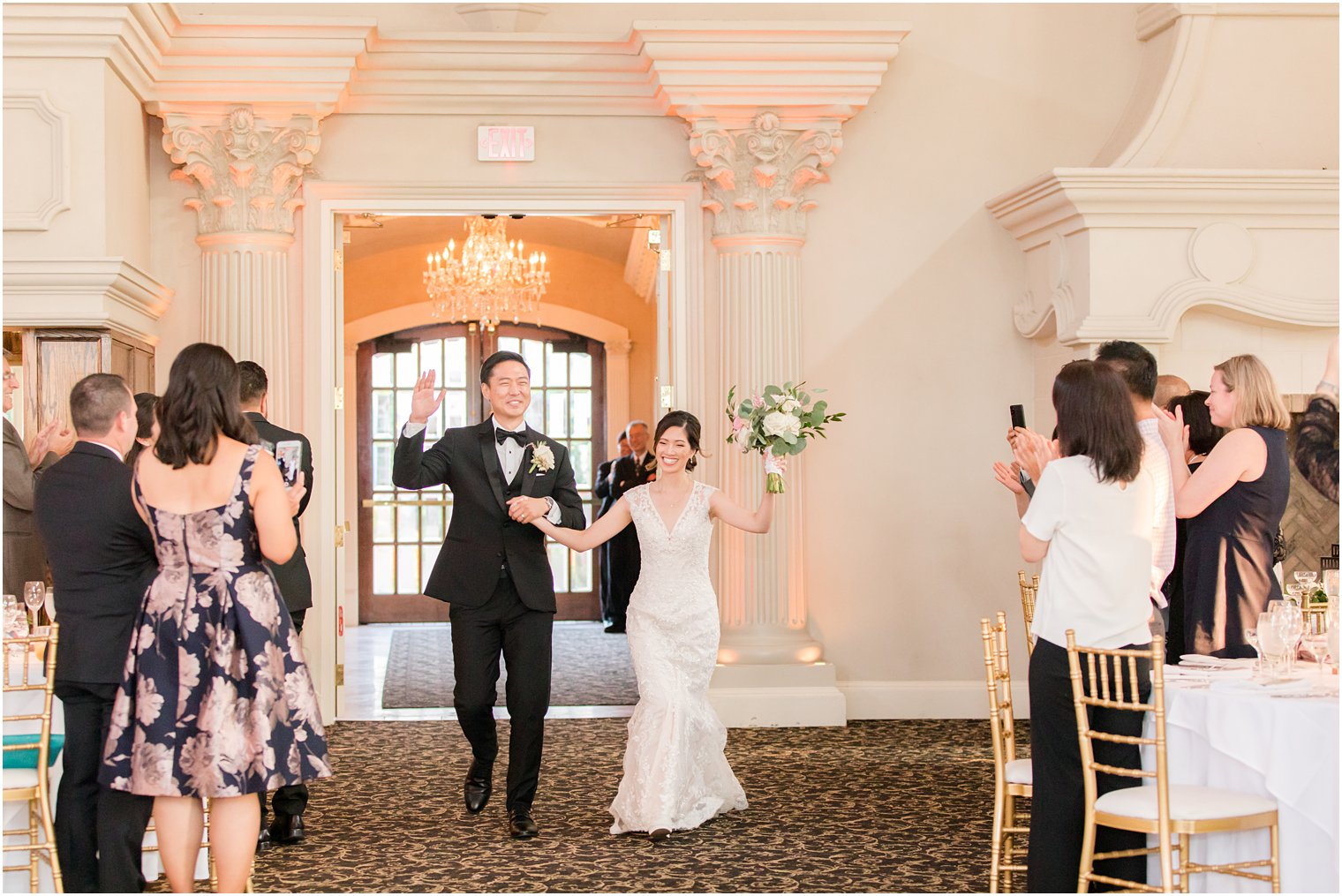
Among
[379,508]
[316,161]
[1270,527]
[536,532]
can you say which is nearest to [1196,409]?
[1270,527]

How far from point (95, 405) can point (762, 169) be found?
440cm

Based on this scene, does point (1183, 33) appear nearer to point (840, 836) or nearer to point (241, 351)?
point (840, 836)

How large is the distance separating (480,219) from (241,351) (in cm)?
380

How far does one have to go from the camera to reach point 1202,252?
23.1ft

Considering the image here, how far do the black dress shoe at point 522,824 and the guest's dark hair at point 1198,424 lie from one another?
3024 millimetres

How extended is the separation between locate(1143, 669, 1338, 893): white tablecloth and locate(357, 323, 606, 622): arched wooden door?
9247 mm

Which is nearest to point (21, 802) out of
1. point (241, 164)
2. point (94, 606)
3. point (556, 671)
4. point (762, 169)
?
point (94, 606)

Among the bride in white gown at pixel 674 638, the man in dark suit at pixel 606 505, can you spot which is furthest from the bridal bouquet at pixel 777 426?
the man in dark suit at pixel 606 505


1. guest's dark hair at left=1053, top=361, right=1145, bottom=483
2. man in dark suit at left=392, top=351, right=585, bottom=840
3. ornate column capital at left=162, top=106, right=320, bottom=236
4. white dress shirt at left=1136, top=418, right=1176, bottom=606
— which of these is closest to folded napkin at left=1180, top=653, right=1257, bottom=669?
white dress shirt at left=1136, top=418, right=1176, bottom=606

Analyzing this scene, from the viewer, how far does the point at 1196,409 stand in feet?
18.3

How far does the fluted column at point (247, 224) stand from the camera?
23.9 ft

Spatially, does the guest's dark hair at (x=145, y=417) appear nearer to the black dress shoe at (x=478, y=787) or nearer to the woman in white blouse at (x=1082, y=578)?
the black dress shoe at (x=478, y=787)

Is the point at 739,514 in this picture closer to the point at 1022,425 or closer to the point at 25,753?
the point at 1022,425

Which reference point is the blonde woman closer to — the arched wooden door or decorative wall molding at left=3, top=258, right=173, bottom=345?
decorative wall molding at left=3, top=258, right=173, bottom=345
